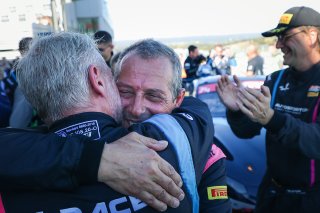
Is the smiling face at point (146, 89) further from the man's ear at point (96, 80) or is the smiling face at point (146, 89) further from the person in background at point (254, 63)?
the person in background at point (254, 63)

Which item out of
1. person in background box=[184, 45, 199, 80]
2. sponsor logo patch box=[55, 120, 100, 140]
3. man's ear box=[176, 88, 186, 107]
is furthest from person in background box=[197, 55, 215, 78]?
sponsor logo patch box=[55, 120, 100, 140]

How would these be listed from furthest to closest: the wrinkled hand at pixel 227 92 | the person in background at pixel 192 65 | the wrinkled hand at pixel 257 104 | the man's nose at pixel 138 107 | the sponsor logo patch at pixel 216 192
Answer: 1. the person in background at pixel 192 65
2. the wrinkled hand at pixel 227 92
3. the wrinkled hand at pixel 257 104
4. the man's nose at pixel 138 107
5. the sponsor logo patch at pixel 216 192

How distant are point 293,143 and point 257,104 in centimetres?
36

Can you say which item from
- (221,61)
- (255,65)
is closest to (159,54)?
(255,65)

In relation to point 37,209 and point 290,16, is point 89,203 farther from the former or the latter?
point 290,16

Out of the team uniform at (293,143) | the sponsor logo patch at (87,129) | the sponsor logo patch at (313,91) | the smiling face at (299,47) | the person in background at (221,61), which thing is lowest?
the person in background at (221,61)

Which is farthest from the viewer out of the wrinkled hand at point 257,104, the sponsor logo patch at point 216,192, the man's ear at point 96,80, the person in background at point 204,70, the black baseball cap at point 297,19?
the person in background at point 204,70

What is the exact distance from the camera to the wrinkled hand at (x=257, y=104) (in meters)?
2.00

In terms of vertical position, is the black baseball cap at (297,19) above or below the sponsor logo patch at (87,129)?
above

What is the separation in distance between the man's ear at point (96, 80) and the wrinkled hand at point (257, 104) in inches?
38.5

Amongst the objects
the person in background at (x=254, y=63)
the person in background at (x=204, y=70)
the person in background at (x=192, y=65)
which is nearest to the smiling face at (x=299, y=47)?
the person in background at (x=204, y=70)

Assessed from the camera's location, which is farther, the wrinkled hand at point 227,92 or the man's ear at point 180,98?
the wrinkled hand at point 227,92

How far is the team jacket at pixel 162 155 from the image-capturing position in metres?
1.12

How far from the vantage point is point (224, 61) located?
14.7 m
